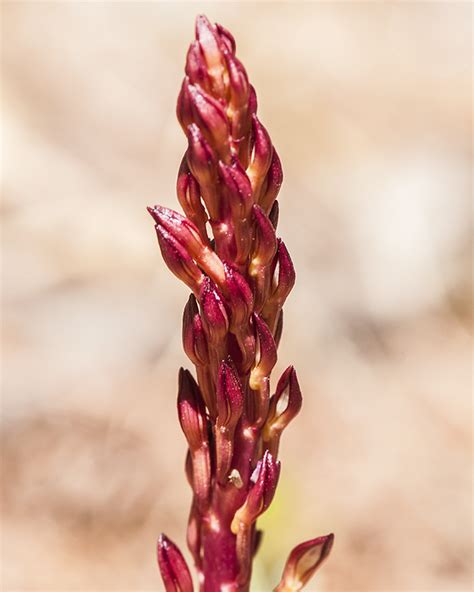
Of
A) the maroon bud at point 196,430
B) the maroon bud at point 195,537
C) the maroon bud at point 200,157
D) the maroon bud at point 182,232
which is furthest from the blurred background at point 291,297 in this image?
the maroon bud at point 200,157

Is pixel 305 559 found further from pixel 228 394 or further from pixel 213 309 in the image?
pixel 213 309

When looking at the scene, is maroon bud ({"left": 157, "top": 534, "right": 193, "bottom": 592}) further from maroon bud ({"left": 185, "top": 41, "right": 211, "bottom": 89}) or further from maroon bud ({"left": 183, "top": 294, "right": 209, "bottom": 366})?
maroon bud ({"left": 185, "top": 41, "right": 211, "bottom": 89})

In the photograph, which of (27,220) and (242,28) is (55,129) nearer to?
(27,220)

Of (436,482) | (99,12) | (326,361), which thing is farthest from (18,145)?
(436,482)

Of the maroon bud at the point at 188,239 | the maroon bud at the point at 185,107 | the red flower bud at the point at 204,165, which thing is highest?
the maroon bud at the point at 185,107

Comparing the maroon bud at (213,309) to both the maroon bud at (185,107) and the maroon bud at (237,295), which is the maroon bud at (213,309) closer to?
the maroon bud at (237,295)

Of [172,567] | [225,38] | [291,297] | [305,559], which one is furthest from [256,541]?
[291,297]
